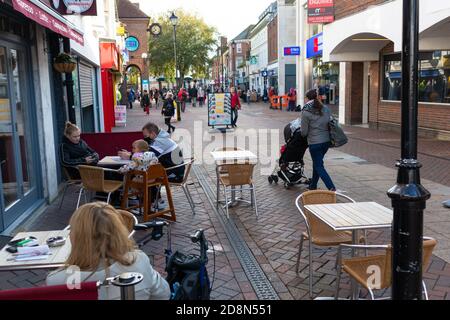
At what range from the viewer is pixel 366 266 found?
132 inches

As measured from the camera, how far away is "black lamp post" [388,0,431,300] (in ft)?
9.21

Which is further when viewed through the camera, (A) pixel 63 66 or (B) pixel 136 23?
(B) pixel 136 23

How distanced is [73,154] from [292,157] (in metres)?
3.59

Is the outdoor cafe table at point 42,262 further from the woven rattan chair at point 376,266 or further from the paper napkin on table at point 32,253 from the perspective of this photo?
the woven rattan chair at point 376,266

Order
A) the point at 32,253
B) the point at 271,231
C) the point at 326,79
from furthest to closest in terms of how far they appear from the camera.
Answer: the point at 326,79 < the point at 271,231 < the point at 32,253

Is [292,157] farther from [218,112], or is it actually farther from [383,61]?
[383,61]

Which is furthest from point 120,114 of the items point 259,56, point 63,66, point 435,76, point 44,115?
point 259,56

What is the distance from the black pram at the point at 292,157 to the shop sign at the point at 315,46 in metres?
17.1

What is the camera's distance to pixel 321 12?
1942 cm

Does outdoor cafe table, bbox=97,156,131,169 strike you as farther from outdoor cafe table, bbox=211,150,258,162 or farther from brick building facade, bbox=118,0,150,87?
brick building facade, bbox=118,0,150,87

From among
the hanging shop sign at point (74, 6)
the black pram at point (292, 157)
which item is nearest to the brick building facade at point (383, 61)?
the black pram at point (292, 157)
